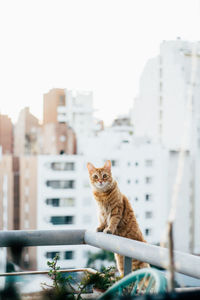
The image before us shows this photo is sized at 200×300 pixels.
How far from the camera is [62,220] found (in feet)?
64.0

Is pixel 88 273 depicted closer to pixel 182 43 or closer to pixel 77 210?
pixel 77 210

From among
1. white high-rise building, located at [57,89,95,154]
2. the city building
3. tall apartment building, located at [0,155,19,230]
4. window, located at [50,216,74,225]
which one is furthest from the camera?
white high-rise building, located at [57,89,95,154]

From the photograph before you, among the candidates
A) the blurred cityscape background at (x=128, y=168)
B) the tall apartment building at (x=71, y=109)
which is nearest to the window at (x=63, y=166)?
the blurred cityscape background at (x=128, y=168)

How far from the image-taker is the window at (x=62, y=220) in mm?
19359

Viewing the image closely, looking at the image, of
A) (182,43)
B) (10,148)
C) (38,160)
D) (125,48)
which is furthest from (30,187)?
(125,48)

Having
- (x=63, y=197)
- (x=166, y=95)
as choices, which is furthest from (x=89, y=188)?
(x=166, y=95)

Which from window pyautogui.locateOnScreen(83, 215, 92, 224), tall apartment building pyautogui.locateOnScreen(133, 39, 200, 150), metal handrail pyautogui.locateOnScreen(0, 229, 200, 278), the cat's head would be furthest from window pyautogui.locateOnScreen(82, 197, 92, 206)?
metal handrail pyautogui.locateOnScreen(0, 229, 200, 278)

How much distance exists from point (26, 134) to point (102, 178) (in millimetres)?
21332

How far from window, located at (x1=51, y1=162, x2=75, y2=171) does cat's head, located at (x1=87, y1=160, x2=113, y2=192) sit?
17104 millimetres

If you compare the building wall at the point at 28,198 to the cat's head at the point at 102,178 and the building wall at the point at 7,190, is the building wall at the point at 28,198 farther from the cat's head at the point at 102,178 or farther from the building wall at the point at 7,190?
the cat's head at the point at 102,178

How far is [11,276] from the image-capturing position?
1.36 metres

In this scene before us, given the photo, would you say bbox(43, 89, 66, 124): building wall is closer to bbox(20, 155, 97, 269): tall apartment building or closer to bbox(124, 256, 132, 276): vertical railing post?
bbox(20, 155, 97, 269): tall apartment building

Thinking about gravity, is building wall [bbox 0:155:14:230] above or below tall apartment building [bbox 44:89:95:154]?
below

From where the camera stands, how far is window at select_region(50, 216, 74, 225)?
19359 millimetres
